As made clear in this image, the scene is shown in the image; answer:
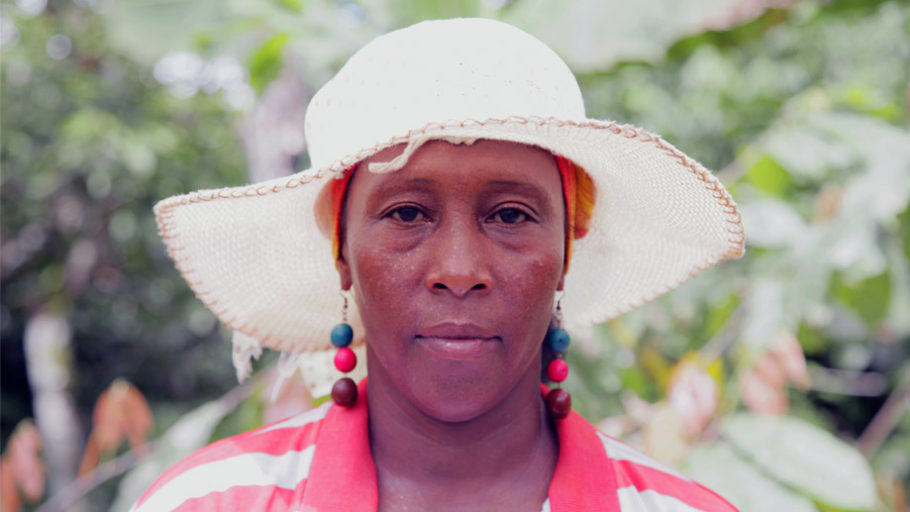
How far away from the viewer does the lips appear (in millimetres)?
1279

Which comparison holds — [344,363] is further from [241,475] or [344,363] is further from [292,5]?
[292,5]

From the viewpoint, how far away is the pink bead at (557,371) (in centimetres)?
158

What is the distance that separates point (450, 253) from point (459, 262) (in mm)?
25

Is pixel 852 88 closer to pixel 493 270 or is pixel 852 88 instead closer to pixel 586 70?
pixel 586 70

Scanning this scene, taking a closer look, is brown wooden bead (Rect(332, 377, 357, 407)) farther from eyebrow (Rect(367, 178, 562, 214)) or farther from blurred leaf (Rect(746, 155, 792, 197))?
blurred leaf (Rect(746, 155, 792, 197))

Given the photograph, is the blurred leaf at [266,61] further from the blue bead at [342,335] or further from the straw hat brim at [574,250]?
the blue bead at [342,335]

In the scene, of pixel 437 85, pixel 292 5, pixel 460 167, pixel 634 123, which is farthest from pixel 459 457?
pixel 292 5

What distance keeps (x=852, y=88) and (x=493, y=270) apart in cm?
235

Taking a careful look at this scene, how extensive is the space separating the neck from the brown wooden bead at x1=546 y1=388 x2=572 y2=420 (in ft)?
0.30

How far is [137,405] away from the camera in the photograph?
9.83 feet

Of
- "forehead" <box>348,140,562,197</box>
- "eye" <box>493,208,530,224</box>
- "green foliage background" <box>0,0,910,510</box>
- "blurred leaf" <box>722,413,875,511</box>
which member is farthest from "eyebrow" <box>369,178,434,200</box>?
"blurred leaf" <box>722,413,875,511</box>

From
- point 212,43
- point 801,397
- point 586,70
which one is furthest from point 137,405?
point 801,397

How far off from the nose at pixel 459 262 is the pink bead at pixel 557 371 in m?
0.37

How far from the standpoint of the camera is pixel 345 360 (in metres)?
1.55
